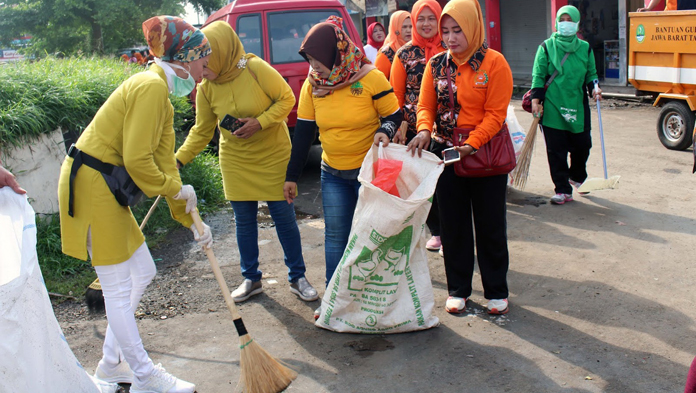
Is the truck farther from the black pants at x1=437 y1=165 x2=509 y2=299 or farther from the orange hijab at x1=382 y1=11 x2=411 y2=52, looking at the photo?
the black pants at x1=437 y1=165 x2=509 y2=299

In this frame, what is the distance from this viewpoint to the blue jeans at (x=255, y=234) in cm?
445

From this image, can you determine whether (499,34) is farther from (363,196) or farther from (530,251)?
(363,196)

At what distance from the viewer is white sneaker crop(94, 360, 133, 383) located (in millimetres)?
3389

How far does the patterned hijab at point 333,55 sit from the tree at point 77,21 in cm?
2391

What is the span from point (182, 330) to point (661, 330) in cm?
287

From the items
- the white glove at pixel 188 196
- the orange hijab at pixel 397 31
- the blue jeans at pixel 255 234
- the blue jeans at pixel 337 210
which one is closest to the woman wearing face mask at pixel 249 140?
the blue jeans at pixel 255 234

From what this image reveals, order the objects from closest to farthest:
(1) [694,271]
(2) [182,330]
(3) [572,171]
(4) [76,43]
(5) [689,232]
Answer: (2) [182,330] < (1) [694,271] < (5) [689,232] < (3) [572,171] < (4) [76,43]

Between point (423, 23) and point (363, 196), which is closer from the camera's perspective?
point (363, 196)

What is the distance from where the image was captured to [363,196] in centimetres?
359

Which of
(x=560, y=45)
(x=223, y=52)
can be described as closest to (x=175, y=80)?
(x=223, y=52)

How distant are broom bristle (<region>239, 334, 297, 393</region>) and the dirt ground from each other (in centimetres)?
11

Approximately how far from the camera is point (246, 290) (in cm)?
451

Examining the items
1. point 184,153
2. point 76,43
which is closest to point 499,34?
point 184,153

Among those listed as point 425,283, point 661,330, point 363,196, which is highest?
point 363,196
